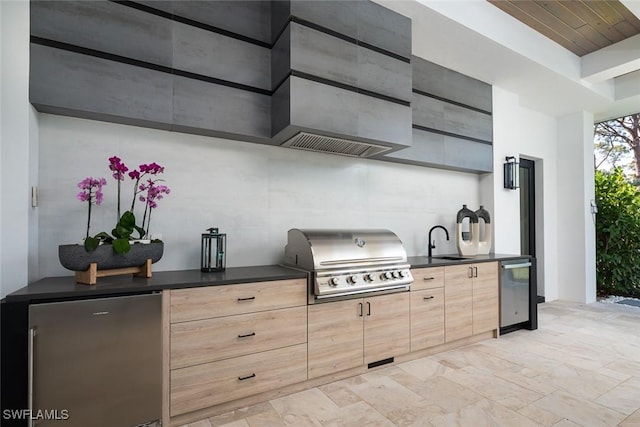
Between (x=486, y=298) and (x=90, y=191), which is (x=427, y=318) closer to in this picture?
(x=486, y=298)

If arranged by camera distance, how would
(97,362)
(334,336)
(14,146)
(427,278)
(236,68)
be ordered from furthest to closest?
(427,278) < (236,68) < (334,336) < (14,146) < (97,362)

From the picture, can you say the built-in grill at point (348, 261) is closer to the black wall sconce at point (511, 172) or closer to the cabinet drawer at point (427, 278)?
the cabinet drawer at point (427, 278)

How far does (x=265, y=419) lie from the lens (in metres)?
1.94

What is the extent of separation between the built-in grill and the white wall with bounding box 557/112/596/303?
3.88m

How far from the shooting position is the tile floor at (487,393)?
1.94 metres

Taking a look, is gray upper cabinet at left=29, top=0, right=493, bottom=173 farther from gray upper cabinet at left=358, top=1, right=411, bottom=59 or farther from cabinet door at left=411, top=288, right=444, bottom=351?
cabinet door at left=411, top=288, right=444, bottom=351

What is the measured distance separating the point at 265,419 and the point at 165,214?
151cm

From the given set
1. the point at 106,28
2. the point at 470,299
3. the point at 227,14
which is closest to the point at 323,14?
the point at 227,14

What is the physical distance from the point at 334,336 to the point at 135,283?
1.35 meters

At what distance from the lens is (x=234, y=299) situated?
2.01m

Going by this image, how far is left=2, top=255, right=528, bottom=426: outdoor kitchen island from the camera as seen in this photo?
1.63 metres

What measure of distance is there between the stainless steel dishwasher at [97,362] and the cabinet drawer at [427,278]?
1981mm

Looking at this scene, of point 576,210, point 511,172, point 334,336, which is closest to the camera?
point 334,336

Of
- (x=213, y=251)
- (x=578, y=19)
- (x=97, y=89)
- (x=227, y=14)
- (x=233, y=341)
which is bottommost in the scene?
(x=233, y=341)
